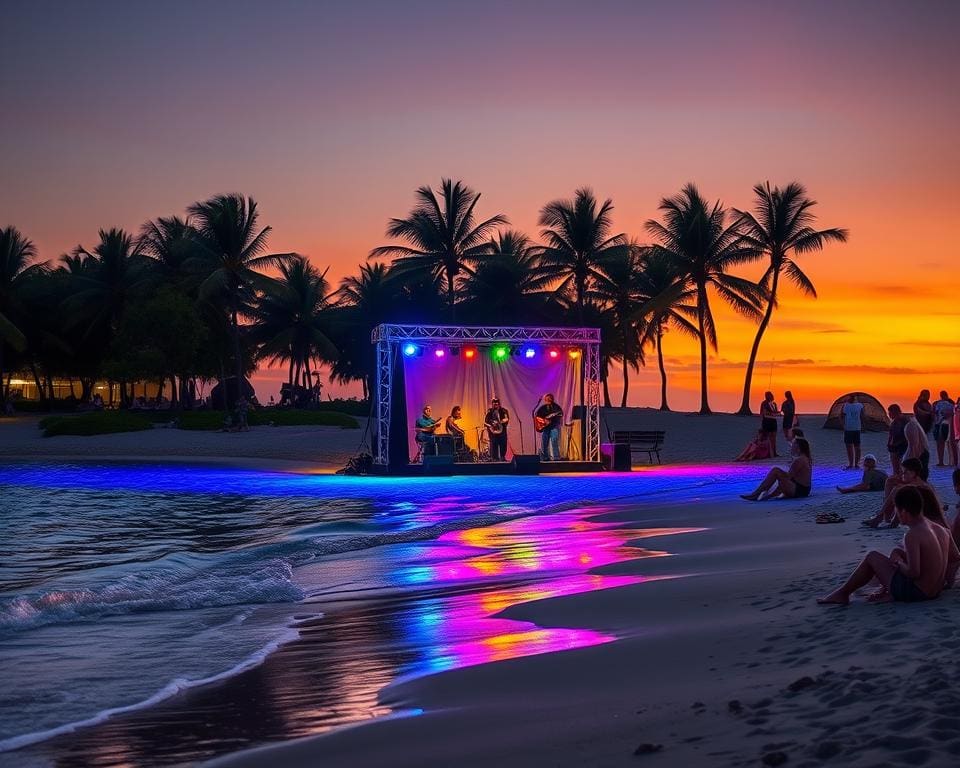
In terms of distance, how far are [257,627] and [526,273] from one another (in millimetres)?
41294

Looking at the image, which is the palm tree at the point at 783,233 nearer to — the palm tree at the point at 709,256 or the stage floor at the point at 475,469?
the palm tree at the point at 709,256

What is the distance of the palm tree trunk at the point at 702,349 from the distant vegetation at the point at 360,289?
82 millimetres

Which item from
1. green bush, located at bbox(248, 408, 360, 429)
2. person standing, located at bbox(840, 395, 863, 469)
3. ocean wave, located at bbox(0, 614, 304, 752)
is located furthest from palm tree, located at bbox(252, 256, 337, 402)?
ocean wave, located at bbox(0, 614, 304, 752)

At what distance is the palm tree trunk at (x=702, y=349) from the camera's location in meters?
40.3

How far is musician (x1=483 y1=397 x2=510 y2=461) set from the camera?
23.7 m

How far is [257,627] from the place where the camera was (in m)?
6.91

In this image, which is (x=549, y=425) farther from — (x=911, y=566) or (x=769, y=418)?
(x=911, y=566)

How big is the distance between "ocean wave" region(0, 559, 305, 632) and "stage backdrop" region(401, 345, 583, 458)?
1443 cm

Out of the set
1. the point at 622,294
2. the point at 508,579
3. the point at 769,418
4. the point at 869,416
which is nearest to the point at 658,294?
the point at 622,294

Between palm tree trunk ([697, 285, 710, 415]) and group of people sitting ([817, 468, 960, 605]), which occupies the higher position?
palm tree trunk ([697, 285, 710, 415])

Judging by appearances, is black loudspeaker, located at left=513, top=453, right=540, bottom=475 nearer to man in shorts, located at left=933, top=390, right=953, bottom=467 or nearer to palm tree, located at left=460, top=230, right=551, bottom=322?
man in shorts, located at left=933, top=390, right=953, bottom=467

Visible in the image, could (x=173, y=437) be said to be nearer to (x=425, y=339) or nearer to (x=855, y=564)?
(x=425, y=339)

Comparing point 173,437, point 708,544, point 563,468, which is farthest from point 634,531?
point 173,437

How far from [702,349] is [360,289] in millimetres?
21464
